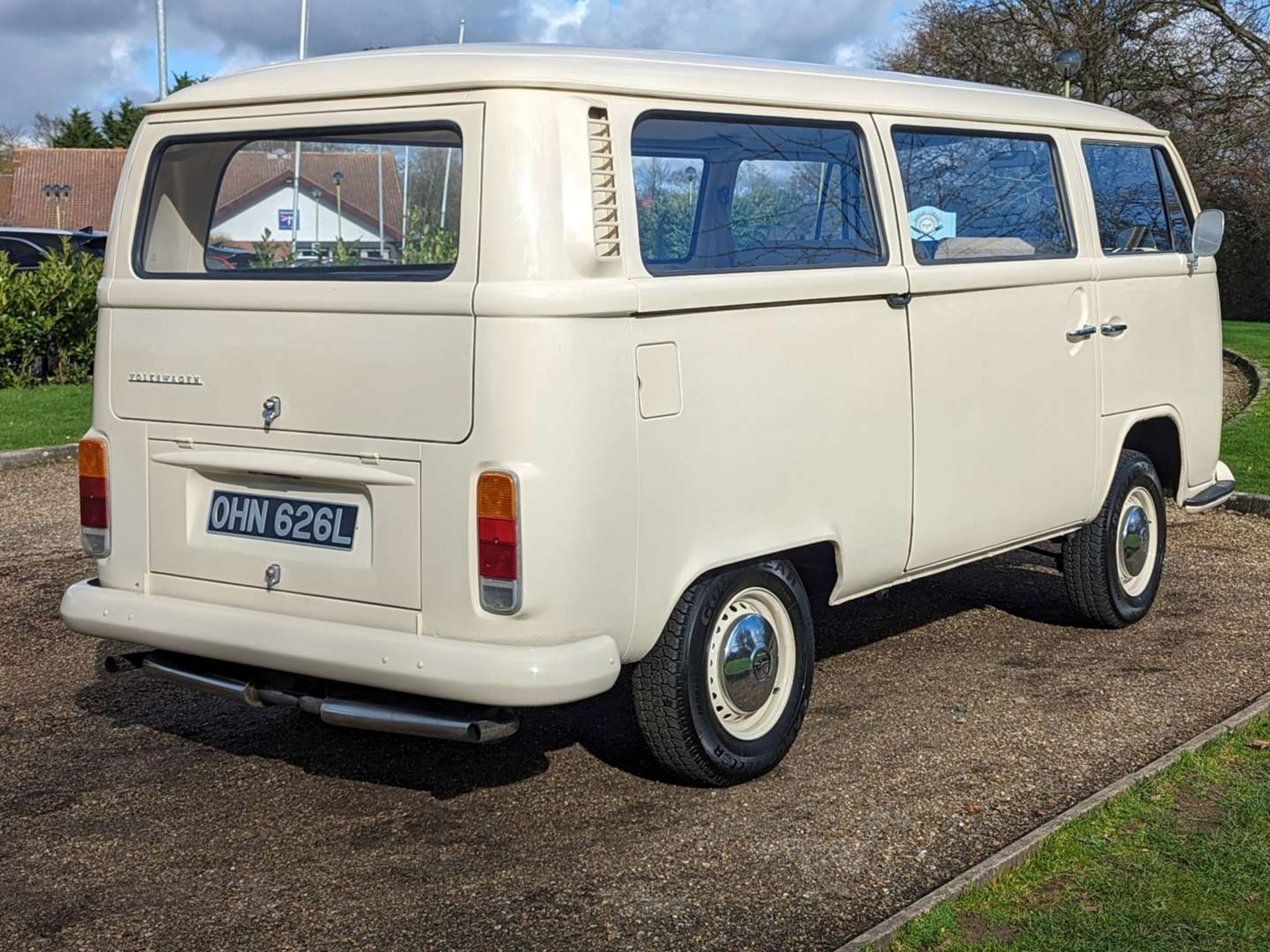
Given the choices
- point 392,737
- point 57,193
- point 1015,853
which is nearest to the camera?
point 1015,853

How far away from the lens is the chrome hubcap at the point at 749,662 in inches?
193

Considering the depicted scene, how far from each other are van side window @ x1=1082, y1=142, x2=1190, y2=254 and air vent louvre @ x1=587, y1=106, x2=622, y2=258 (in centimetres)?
296

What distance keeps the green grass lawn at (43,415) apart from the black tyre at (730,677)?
751 cm

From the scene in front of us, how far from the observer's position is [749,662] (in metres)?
4.97

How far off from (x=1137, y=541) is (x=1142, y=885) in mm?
3147

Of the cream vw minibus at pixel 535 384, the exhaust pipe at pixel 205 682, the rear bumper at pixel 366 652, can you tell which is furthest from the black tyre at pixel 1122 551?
the exhaust pipe at pixel 205 682

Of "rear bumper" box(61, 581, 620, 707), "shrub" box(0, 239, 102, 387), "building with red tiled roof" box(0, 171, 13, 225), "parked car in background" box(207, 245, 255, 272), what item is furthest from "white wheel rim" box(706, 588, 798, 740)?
"building with red tiled roof" box(0, 171, 13, 225)

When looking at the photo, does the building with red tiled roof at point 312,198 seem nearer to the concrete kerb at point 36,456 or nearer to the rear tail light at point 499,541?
the rear tail light at point 499,541

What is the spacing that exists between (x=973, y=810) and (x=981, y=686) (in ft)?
4.66

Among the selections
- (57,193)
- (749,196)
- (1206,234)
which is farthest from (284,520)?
(57,193)

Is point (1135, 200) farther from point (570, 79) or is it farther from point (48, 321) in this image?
point (48, 321)

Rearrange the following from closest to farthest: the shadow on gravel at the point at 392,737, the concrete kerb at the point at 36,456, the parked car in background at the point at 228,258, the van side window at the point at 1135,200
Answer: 1. the parked car in background at the point at 228,258
2. the shadow on gravel at the point at 392,737
3. the van side window at the point at 1135,200
4. the concrete kerb at the point at 36,456

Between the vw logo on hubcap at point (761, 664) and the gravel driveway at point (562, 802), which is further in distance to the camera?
the vw logo on hubcap at point (761, 664)

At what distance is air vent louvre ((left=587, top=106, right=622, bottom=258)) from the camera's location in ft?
14.5
